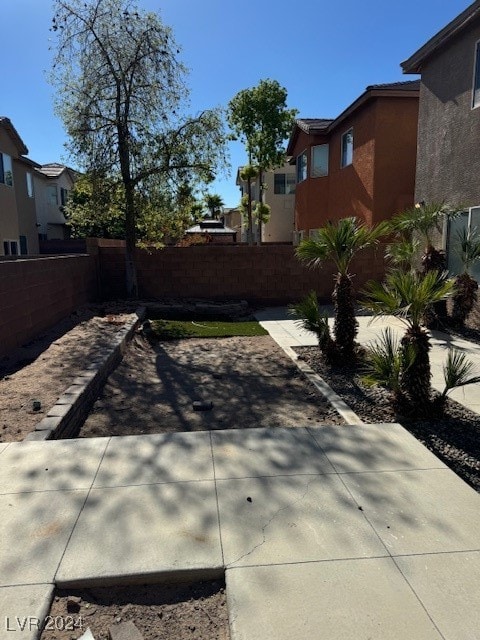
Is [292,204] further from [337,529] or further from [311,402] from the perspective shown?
[337,529]

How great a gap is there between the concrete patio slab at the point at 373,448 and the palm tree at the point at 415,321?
0.50m

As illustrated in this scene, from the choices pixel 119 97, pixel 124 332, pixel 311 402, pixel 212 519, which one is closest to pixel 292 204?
pixel 119 97

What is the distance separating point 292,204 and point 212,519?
30623mm

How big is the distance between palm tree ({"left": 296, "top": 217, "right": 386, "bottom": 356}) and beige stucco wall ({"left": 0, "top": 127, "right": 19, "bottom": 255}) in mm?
16043

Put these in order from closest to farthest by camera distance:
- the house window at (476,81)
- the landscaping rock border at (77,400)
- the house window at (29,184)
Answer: the landscaping rock border at (77,400)
the house window at (476,81)
the house window at (29,184)

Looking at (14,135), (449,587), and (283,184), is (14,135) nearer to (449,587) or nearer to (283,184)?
(283,184)

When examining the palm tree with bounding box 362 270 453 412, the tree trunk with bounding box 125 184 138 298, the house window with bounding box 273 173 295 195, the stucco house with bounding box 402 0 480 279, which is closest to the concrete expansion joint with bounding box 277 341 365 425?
the palm tree with bounding box 362 270 453 412

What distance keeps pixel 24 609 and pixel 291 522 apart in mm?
1626

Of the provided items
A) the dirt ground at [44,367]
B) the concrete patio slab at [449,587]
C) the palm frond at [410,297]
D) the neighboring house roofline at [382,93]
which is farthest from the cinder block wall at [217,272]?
the concrete patio slab at [449,587]

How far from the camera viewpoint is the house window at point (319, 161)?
19.0 meters

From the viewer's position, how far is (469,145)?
31.1 ft

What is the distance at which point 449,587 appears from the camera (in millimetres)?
2500

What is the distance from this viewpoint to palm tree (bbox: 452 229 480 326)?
918cm

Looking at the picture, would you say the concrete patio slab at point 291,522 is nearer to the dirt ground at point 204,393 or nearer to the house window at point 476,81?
the dirt ground at point 204,393
